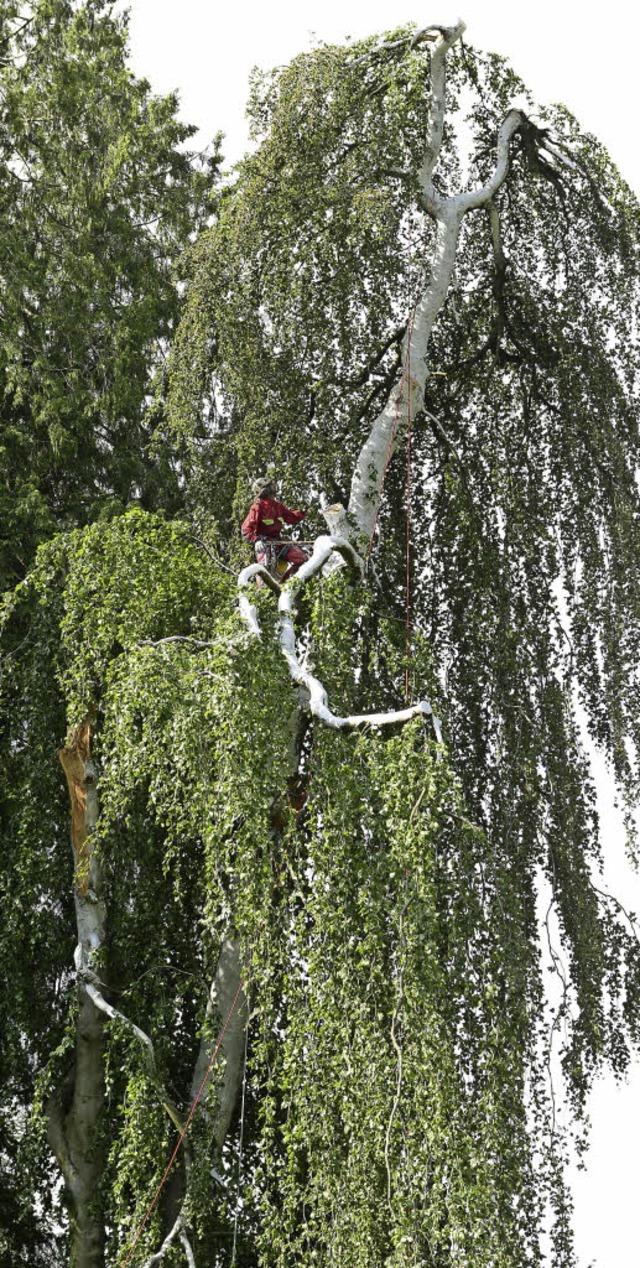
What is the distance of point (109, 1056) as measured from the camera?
5.47m

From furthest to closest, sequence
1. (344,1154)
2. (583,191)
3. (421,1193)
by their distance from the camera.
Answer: (583,191), (344,1154), (421,1193)

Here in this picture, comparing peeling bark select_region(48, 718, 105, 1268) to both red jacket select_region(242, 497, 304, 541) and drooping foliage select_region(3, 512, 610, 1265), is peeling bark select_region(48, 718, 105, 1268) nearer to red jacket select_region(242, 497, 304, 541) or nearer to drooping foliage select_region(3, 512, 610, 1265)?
drooping foliage select_region(3, 512, 610, 1265)

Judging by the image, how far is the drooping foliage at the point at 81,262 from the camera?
7707mm

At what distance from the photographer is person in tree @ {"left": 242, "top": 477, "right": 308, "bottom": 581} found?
5754 mm

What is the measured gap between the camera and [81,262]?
8.02 meters

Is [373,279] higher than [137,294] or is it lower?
lower

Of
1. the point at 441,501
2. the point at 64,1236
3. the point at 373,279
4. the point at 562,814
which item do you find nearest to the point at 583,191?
the point at 373,279

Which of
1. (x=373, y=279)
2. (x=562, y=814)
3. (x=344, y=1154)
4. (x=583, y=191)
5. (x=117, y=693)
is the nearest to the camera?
(x=344, y=1154)

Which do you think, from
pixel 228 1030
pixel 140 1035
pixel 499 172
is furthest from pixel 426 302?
pixel 140 1035

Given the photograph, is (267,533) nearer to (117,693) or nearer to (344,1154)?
(117,693)

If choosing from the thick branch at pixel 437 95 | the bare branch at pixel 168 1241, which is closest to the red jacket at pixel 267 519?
the thick branch at pixel 437 95

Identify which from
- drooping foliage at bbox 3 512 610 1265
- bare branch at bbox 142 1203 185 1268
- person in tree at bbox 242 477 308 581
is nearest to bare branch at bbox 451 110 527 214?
A: person in tree at bbox 242 477 308 581

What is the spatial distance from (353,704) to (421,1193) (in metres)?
1.77

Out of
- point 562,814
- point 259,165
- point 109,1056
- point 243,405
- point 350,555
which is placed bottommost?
point 109,1056
